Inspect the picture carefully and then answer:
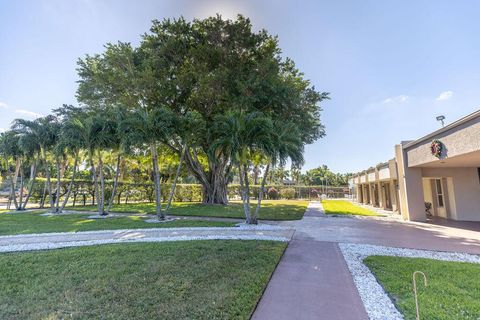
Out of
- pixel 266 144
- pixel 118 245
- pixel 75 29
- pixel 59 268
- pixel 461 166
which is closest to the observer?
pixel 59 268

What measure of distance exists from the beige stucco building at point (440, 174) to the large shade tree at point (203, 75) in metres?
5.57

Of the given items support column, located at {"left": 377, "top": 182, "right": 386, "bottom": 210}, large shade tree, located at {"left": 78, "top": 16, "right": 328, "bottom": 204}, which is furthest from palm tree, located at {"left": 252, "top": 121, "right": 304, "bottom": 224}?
support column, located at {"left": 377, "top": 182, "right": 386, "bottom": 210}

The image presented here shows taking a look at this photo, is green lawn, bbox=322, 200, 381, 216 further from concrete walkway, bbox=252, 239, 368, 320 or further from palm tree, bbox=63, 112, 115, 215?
palm tree, bbox=63, 112, 115, 215

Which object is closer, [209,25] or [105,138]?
[105,138]

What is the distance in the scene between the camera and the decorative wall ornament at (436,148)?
8.96m

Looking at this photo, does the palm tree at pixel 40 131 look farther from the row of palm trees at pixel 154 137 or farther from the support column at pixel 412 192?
the support column at pixel 412 192

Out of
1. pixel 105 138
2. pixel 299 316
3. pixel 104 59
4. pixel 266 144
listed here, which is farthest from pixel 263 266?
pixel 104 59

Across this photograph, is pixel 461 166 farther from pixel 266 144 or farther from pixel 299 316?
pixel 299 316

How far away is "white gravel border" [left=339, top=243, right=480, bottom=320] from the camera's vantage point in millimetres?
3235

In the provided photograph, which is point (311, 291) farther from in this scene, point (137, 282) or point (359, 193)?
point (359, 193)

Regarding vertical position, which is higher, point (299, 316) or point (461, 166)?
point (461, 166)

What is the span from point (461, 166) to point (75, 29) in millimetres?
19180

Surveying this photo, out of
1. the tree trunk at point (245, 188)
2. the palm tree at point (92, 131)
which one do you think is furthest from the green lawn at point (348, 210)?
the palm tree at point (92, 131)

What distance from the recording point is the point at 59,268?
15.5ft
